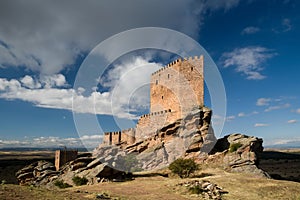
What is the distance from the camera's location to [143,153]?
35188 millimetres

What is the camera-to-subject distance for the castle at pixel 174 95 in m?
36.8

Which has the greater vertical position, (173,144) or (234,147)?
(173,144)

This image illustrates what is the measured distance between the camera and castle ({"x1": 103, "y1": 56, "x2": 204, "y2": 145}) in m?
36.8

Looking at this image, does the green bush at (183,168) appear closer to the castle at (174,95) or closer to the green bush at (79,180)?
the castle at (174,95)

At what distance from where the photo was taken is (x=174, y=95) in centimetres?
3769

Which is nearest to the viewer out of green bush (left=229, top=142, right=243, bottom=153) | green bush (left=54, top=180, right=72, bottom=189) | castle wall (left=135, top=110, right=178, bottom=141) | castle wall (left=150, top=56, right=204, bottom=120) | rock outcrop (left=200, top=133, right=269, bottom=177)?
green bush (left=54, top=180, right=72, bottom=189)

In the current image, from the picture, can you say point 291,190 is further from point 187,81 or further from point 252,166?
point 187,81

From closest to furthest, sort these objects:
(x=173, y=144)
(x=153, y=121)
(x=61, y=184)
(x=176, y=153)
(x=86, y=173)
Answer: (x=61, y=184), (x=86, y=173), (x=176, y=153), (x=173, y=144), (x=153, y=121)

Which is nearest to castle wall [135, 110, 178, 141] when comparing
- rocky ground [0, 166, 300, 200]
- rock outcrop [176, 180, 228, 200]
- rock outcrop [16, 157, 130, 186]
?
rock outcrop [16, 157, 130, 186]

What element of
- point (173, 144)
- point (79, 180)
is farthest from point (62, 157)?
point (173, 144)

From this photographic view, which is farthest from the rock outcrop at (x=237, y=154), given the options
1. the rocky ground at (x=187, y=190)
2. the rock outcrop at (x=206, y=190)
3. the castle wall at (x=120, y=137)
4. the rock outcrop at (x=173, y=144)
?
the castle wall at (x=120, y=137)

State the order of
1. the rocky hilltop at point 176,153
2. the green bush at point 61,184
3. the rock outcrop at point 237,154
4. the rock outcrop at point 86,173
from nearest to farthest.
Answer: the green bush at point 61,184, the rock outcrop at point 86,173, the rock outcrop at point 237,154, the rocky hilltop at point 176,153

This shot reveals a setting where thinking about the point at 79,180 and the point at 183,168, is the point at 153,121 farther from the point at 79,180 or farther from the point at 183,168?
the point at 79,180

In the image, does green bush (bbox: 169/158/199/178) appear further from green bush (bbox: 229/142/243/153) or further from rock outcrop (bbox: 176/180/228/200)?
green bush (bbox: 229/142/243/153)
